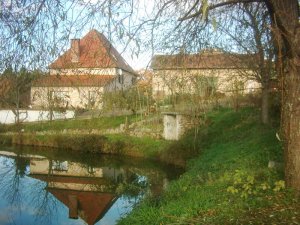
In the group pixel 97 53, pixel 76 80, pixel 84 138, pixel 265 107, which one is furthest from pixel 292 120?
pixel 84 138

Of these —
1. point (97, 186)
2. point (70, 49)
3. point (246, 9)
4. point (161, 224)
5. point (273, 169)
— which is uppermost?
point (246, 9)

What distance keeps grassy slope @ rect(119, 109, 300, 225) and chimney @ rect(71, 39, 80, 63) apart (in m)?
2.94

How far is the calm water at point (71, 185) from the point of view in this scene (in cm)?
1157

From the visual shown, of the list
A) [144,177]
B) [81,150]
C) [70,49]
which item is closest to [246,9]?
[70,49]

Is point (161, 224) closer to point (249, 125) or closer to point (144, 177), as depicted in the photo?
point (144, 177)

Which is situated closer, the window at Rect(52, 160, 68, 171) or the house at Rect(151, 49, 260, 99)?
the house at Rect(151, 49, 260, 99)

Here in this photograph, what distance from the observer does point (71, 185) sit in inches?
617

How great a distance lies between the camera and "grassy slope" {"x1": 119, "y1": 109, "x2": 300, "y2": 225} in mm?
5965

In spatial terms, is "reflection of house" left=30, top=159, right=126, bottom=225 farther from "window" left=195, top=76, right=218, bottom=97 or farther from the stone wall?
"window" left=195, top=76, right=218, bottom=97

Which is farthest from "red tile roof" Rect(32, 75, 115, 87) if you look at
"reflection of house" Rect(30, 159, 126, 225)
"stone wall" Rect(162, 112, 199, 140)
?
"stone wall" Rect(162, 112, 199, 140)

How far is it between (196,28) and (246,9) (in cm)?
139

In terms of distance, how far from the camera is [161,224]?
692 cm

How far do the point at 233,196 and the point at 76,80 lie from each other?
3.42 meters

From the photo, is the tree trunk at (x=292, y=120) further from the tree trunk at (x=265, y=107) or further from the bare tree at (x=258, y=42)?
the tree trunk at (x=265, y=107)
